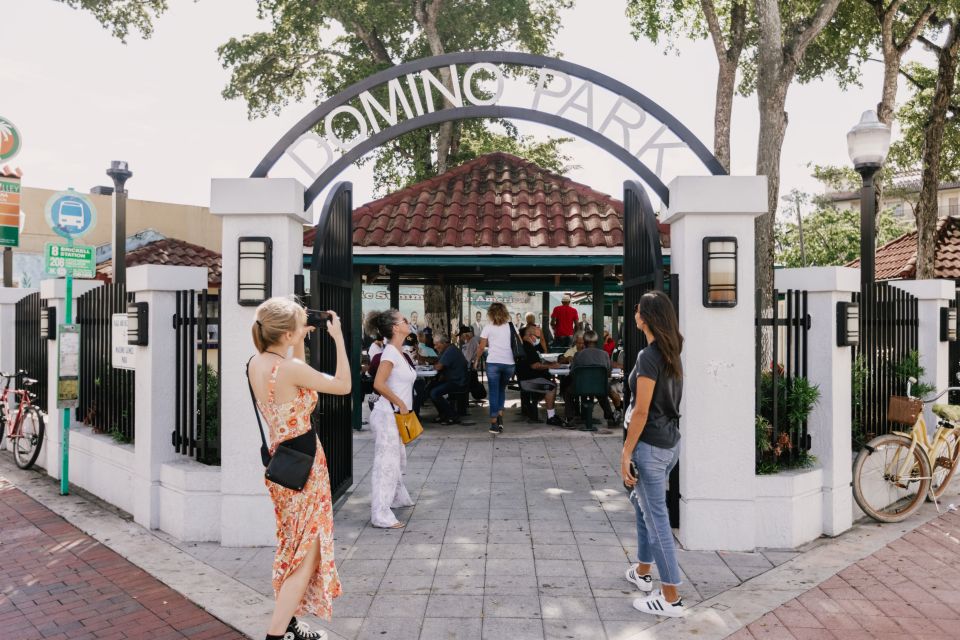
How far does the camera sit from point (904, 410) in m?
6.21

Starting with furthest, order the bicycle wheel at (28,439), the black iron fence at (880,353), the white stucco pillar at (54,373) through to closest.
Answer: the bicycle wheel at (28,439), the white stucco pillar at (54,373), the black iron fence at (880,353)

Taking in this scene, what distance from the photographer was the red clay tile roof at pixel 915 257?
1530cm

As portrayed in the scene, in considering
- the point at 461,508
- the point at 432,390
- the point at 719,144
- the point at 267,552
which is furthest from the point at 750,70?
the point at 267,552

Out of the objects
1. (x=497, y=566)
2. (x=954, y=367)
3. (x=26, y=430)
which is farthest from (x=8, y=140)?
(x=954, y=367)

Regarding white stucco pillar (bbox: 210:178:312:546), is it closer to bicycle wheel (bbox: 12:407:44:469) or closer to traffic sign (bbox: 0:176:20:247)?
bicycle wheel (bbox: 12:407:44:469)

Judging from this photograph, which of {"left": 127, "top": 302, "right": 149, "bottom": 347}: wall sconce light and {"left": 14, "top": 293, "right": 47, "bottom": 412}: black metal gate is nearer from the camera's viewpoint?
{"left": 127, "top": 302, "right": 149, "bottom": 347}: wall sconce light

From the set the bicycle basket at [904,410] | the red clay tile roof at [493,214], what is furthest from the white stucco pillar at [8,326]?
the bicycle basket at [904,410]

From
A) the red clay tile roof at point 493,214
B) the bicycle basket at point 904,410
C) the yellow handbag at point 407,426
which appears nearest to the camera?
the yellow handbag at point 407,426

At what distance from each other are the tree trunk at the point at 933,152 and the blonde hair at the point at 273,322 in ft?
43.2

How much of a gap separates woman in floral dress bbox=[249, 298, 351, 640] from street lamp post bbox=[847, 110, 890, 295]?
221 inches

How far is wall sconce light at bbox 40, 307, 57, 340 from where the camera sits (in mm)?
7719

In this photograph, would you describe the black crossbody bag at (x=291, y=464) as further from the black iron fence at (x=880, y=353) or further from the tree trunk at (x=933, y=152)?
the tree trunk at (x=933, y=152)

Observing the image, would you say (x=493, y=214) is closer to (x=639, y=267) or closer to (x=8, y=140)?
(x=639, y=267)

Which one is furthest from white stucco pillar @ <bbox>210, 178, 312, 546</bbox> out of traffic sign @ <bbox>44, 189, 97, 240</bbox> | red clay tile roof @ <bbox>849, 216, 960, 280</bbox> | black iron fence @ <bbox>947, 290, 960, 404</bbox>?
red clay tile roof @ <bbox>849, 216, 960, 280</bbox>
